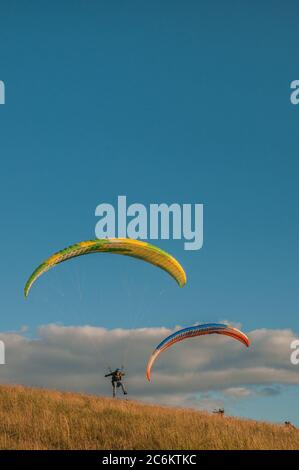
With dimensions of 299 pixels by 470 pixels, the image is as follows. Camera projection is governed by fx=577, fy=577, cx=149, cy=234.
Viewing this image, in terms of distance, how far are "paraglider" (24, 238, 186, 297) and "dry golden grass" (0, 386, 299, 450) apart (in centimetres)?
502

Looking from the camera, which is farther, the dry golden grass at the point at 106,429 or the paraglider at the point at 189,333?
the paraglider at the point at 189,333

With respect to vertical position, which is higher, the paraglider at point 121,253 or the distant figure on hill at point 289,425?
the paraglider at point 121,253

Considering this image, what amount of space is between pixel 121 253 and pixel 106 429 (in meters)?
11.0

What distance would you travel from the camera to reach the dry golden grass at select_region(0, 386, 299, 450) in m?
17.2

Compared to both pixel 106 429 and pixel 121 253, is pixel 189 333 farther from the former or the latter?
pixel 106 429

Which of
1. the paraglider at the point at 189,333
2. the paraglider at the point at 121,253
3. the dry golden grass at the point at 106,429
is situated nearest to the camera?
the dry golden grass at the point at 106,429

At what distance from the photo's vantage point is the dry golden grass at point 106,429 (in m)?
17.2

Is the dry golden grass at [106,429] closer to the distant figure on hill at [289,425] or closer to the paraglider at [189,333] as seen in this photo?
the distant figure on hill at [289,425]

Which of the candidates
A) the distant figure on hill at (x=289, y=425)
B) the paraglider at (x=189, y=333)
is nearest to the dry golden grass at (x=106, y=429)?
the distant figure on hill at (x=289, y=425)

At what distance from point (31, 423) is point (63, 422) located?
3.65 ft

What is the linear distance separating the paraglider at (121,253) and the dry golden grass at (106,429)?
502 cm

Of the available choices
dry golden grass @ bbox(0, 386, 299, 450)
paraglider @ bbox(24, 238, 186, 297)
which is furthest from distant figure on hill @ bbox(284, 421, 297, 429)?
paraglider @ bbox(24, 238, 186, 297)

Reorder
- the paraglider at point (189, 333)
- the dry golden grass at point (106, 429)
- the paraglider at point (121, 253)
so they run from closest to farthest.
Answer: the dry golden grass at point (106, 429) < the paraglider at point (121, 253) < the paraglider at point (189, 333)
